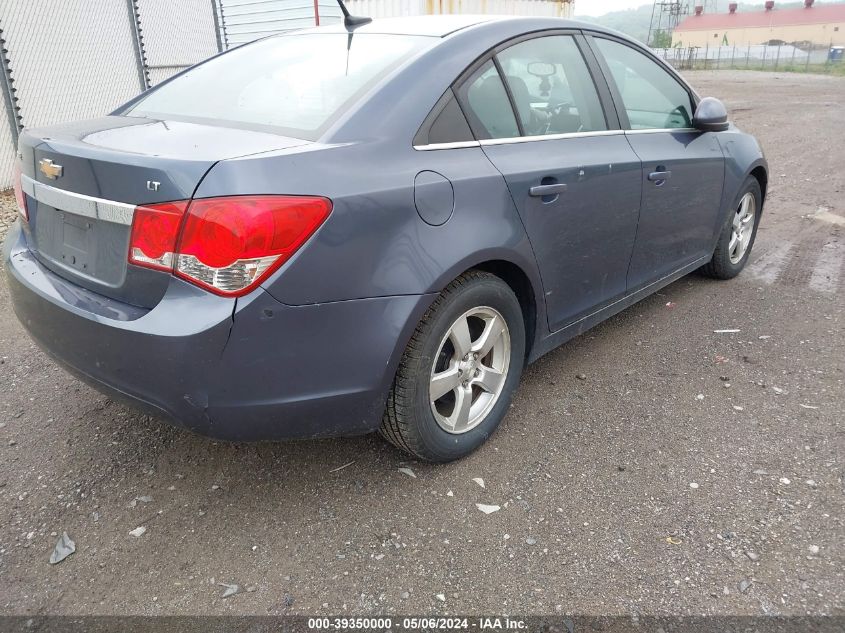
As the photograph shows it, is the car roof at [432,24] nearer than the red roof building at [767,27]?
Yes

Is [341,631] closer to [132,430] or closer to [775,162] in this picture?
[132,430]

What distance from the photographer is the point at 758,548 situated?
2254 millimetres

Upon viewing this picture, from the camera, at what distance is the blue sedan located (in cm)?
200

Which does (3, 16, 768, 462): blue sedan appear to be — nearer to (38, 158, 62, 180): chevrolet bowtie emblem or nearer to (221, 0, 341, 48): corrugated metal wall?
(38, 158, 62, 180): chevrolet bowtie emblem

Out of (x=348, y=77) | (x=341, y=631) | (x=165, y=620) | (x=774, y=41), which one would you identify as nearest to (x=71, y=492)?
(x=165, y=620)

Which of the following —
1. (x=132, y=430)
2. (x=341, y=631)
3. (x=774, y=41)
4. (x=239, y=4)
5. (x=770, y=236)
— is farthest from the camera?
(x=774, y=41)

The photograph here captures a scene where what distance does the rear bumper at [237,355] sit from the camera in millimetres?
1991

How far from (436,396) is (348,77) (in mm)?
1268

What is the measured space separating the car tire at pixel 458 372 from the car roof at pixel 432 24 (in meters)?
1.08

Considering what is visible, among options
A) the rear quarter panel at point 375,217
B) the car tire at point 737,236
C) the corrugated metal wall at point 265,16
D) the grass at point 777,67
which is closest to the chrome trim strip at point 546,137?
the rear quarter panel at point 375,217

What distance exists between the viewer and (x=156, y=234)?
6.61 ft

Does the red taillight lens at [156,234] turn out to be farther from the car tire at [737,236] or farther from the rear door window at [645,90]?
the car tire at [737,236]

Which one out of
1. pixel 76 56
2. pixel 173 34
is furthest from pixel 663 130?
pixel 173 34

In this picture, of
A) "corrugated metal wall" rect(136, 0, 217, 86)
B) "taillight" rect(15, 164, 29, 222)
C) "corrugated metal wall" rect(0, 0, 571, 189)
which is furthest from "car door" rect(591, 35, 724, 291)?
"corrugated metal wall" rect(136, 0, 217, 86)
